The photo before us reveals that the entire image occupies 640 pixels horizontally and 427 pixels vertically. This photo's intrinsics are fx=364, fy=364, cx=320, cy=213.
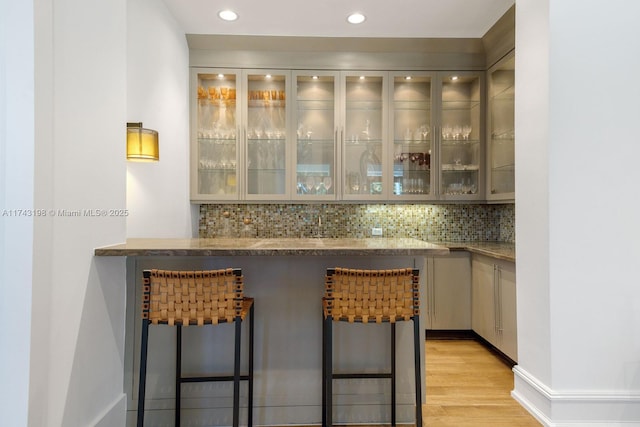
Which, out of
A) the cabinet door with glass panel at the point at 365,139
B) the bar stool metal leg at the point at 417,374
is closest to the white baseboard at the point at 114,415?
the bar stool metal leg at the point at 417,374

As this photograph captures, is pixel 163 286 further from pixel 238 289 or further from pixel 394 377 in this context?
pixel 394 377

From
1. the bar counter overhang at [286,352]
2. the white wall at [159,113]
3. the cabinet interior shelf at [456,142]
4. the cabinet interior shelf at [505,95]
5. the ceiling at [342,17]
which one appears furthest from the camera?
the cabinet interior shelf at [456,142]

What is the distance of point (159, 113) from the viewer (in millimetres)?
2711

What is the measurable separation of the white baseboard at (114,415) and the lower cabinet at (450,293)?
2.52 meters

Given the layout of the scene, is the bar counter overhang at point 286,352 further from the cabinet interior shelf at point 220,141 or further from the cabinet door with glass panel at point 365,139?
the cabinet interior shelf at point 220,141

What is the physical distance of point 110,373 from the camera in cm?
186

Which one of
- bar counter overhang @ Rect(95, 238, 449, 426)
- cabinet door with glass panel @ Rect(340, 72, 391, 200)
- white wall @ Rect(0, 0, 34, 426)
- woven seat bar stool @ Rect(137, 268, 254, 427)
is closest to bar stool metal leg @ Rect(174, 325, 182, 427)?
bar counter overhang @ Rect(95, 238, 449, 426)

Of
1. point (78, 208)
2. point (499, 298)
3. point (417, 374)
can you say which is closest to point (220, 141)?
point (78, 208)

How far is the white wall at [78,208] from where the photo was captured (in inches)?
54.0

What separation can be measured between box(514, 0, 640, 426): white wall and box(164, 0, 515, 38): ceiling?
1203 millimetres

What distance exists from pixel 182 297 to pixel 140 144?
100 centimetres

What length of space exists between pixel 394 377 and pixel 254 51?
3.05 m

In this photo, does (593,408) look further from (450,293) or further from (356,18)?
(356,18)

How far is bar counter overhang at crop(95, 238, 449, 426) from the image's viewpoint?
79.0 inches
